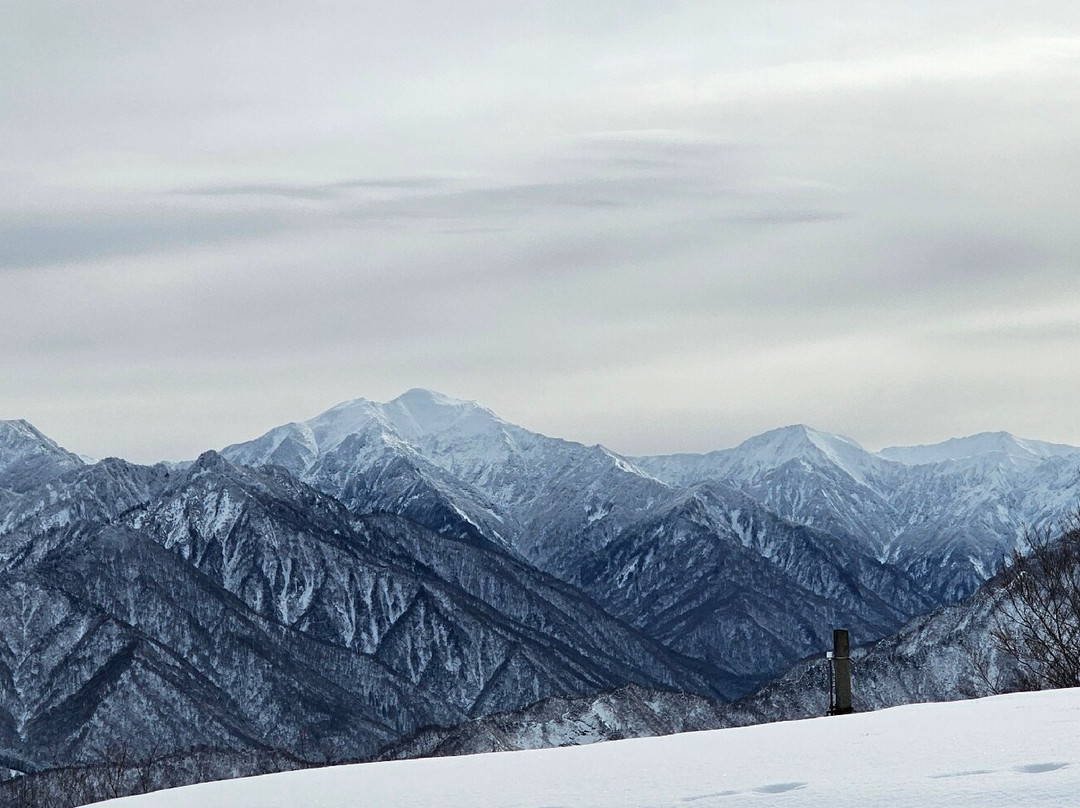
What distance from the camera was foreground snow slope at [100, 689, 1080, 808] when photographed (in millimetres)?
13453

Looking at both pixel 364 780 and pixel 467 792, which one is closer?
pixel 467 792

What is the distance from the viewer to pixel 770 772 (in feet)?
50.2

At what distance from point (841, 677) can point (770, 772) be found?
9.55 metres

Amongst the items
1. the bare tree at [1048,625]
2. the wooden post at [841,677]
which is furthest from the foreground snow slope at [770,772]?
the bare tree at [1048,625]

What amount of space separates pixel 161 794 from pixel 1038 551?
21.9 metres

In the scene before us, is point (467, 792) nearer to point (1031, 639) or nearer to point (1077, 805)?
point (1077, 805)

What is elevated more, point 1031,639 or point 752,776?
point 752,776

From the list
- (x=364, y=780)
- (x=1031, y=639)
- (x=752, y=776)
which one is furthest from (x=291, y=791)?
(x=1031, y=639)

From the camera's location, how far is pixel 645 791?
15.2 metres

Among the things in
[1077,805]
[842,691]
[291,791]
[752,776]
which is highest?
[1077,805]

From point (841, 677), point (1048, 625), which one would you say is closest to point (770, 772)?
point (841, 677)

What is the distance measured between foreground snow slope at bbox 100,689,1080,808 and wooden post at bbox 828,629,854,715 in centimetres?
308

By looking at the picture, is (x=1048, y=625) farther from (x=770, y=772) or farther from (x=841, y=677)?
(x=770, y=772)

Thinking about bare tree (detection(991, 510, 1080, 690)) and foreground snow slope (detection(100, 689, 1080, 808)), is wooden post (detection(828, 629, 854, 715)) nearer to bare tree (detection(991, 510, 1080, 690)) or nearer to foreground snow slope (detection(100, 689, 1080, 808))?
foreground snow slope (detection(100, 689, 1080, 808))
